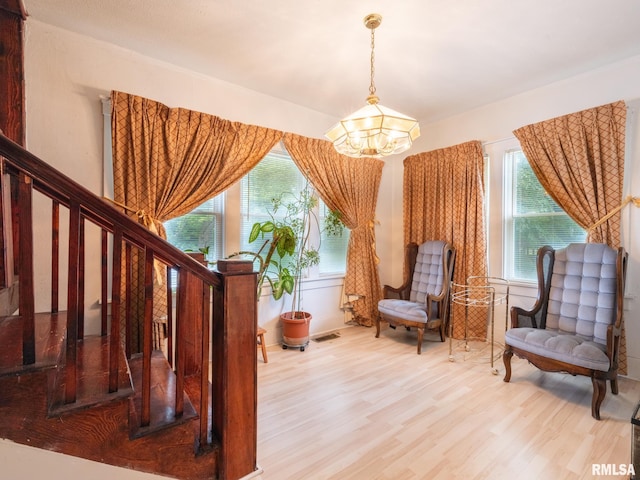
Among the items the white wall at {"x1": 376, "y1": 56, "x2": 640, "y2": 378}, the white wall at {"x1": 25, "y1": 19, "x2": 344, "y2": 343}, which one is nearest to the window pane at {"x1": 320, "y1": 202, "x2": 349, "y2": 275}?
the white wall at {"x1": 376, "y1": 56, "x2": 640, "y2": 378}

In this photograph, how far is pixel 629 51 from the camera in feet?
8.75

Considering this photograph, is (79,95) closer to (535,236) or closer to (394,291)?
(394,291)

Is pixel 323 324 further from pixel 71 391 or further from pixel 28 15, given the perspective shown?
pixel 28 15

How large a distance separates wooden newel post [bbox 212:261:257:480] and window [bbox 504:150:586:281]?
3.31 metres

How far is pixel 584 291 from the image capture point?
2699 millimetres

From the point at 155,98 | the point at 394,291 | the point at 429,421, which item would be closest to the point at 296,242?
the point at 394,291

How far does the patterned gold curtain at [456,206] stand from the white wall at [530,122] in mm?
190

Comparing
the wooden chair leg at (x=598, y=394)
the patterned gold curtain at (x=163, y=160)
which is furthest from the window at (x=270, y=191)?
the wooden chair leg at (x=598, y=394)

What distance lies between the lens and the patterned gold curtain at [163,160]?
263 cm

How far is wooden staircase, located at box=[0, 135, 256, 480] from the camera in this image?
1.06m

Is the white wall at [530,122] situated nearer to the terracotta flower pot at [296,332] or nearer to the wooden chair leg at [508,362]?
the wooden chair leg at [508,362]

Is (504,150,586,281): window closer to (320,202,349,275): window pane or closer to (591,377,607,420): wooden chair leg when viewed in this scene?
(591,377,607,420): wooden chair leg

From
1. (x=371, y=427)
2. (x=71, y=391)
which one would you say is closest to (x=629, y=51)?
(x=371, y=427)

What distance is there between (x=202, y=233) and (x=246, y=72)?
1.65 m
